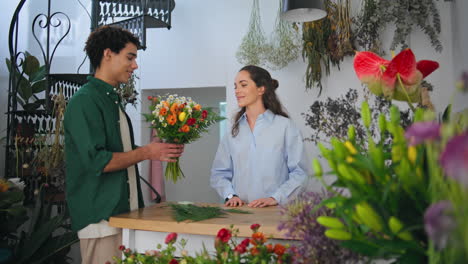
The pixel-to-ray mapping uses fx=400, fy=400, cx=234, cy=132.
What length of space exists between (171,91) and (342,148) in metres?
4.37

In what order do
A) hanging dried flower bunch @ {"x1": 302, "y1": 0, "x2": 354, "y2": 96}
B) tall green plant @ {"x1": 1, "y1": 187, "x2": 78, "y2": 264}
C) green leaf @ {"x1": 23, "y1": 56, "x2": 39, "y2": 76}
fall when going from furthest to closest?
green leaf @ {"x1": 23, "y1": 56, "x2": 39, "y2": 76} → hanging dried flower bunch @ {"x1": 302, "y1": 0, "x2": 354, "y2": 96} → tall green plant @ {"x1": 1, "y1": 187, "x2": 78, "y2": 264}

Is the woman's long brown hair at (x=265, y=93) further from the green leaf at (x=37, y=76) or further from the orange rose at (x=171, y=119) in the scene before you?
the green leaf at (x=37, y=76)

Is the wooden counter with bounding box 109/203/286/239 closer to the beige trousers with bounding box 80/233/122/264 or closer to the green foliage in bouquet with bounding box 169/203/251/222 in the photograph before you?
the green foliage in bouquet with bounding box 169/203/251/222

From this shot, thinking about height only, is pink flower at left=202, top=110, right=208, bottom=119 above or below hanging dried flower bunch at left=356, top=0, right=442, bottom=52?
below

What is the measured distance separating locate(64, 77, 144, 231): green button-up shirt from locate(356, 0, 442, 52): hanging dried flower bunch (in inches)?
99.8

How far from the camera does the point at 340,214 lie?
0.65m

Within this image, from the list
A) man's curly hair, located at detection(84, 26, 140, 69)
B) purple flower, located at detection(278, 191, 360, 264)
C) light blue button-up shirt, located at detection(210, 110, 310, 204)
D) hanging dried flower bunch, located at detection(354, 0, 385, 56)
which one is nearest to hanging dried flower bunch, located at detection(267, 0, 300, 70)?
hanging dried flower bunch, located at detection(354, 0, 385, 56)

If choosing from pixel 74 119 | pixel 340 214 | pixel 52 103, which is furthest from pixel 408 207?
pixel 52 103

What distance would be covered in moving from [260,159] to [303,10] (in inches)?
48.0

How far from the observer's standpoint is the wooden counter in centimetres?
135

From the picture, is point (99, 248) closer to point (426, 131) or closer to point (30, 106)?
point (426, 131)

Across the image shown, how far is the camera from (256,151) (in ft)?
7.89

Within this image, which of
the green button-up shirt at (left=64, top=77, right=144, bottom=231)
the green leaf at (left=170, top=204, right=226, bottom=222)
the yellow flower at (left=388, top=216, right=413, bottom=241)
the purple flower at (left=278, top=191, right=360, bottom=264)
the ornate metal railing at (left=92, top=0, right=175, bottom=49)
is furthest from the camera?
the ornate metal railing at (left=92, top=0, right=175, bottom=49)

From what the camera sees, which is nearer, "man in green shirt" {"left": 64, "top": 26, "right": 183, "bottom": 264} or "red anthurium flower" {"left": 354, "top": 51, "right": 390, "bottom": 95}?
"red anthurium flower" {"left": 354, "top": 51, "right": 390, "bottom": 95}
